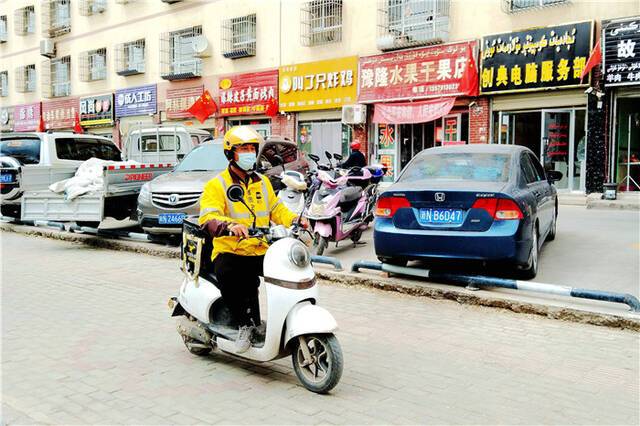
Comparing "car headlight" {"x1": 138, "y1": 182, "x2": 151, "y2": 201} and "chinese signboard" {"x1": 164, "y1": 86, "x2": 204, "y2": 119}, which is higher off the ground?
"chinese signboard" {"x1": 164, "y1": 86, "x2": 204, "y2": 119}

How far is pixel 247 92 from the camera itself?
23.4m

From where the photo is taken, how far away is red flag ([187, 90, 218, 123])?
2472 centimetres

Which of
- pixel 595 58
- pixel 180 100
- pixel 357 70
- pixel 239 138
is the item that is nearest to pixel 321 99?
pixel 357 70

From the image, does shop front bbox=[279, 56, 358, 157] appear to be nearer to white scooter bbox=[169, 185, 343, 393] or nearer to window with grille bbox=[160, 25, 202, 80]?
window with grille bbox=[160, 25, 202, 80]

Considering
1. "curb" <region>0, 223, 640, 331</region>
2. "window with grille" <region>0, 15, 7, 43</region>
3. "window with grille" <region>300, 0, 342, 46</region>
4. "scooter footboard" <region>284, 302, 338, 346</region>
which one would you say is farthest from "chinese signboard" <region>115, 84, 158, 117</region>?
"scooter footboard" <region>284, 302, 338, 346</region>

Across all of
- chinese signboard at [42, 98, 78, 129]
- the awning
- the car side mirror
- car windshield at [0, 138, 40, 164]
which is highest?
chinese signboard at [42, 98, 78, 129]

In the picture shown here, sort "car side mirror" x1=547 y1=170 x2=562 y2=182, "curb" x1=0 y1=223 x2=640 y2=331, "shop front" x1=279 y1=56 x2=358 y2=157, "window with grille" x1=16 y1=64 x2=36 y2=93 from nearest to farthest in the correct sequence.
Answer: "curb" x1=0 y1=223 x2=640 y2=331, "car side mirror" x1=547 y1=170 x2=562 y2=182, "shop front" x1=279 y1=56 x2=358 y2=157, "window with grille" x1=16 y1=64 x2=36 y2=93

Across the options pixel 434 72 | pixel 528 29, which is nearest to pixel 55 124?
pixel 434 72

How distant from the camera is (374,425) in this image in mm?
3594

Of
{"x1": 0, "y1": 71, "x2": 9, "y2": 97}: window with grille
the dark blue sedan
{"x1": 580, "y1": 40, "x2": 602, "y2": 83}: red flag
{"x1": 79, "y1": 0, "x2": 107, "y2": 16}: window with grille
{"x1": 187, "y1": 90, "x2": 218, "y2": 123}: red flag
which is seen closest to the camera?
the dark blue sedan

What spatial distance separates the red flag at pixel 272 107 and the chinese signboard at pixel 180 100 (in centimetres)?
386

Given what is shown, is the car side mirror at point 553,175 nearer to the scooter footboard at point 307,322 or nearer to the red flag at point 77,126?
the scooter footboard at point 307,322

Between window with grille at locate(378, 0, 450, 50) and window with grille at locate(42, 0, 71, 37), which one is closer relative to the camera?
window with grille at locate(378, 0, 450, 50)

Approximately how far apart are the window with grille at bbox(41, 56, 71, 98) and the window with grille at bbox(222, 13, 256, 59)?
1262 centimetres
